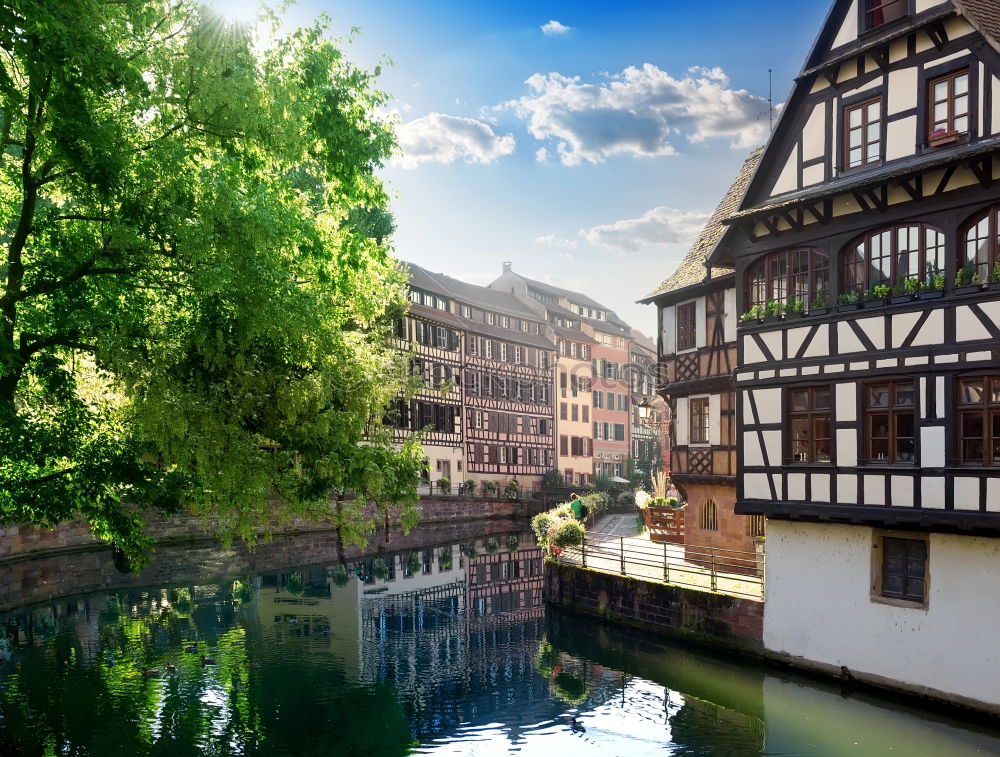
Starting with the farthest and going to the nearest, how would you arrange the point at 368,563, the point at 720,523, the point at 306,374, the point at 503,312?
the point at 503,312
the point at 368,563
the point at 720,523
the point at 306,374

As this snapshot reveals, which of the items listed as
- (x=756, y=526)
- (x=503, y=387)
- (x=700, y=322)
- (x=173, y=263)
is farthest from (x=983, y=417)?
(x=503, y=387)

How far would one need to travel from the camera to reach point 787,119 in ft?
60.8

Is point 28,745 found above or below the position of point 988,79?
below

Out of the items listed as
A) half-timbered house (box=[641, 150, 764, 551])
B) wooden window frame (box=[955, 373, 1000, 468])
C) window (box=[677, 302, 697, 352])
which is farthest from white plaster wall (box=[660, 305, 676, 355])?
wooden window frame (box=[955, 373, 1000, 468])

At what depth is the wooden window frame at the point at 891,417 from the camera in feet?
52.9

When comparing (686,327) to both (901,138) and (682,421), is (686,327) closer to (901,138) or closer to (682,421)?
(682,421)

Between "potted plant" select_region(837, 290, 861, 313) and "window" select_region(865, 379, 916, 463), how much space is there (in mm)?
1471

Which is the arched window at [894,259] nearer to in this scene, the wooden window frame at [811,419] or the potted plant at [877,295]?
the potted plant at [877,295]

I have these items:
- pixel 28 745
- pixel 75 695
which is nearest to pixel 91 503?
pixel 28 745

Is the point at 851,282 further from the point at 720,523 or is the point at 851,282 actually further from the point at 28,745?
the point at 28,745

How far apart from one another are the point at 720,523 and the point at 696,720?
32.0 feet

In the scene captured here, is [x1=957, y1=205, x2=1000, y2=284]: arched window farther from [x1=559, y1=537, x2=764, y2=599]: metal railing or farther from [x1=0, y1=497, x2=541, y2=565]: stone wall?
[x1=0, y1=497, x2=541, y2=565]: stone wall

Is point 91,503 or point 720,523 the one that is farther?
point 720,523

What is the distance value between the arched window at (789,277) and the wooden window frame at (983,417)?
3254 millimetres
